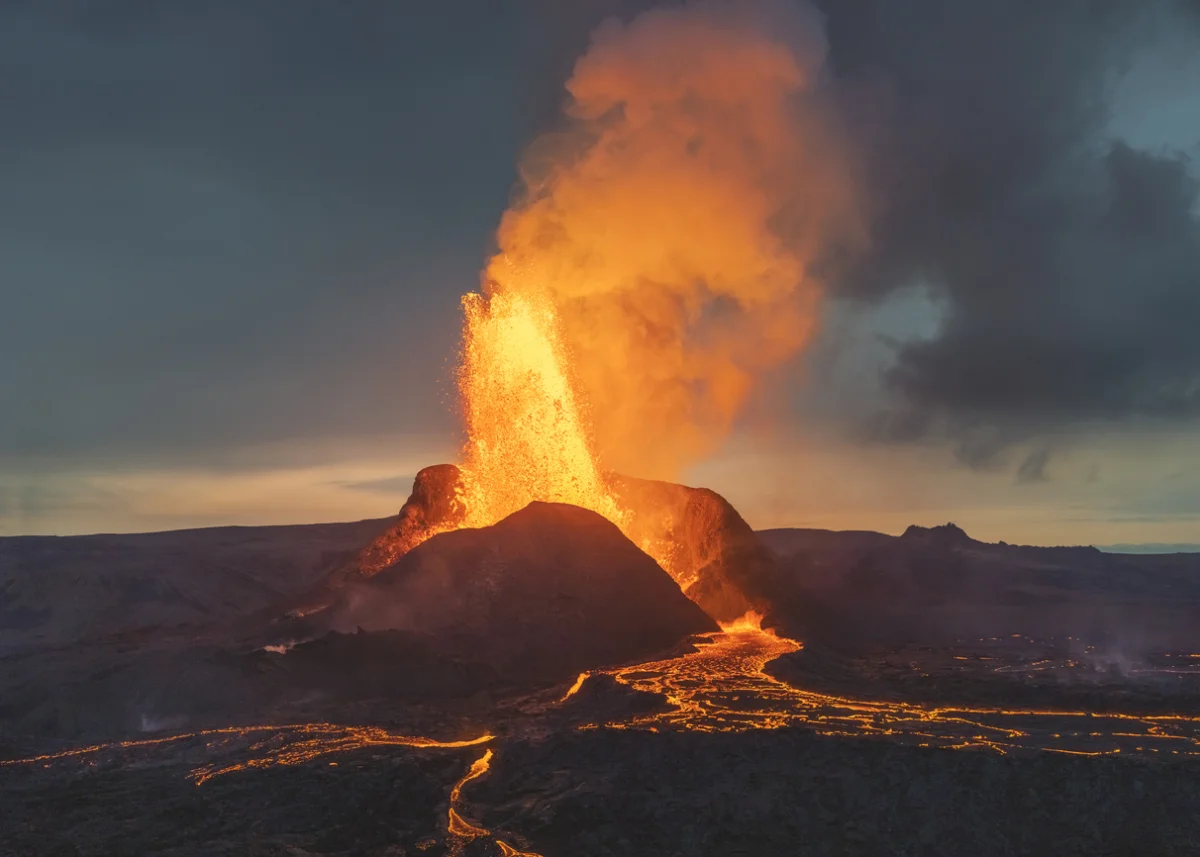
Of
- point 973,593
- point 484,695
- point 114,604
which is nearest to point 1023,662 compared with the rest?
point 484,695

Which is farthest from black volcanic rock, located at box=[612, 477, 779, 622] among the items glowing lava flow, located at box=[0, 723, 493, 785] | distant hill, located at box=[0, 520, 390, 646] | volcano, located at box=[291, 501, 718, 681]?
glowing lava flow, located at box=[0, 723, 493, 785]

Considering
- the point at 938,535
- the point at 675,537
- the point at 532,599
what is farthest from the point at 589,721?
the point at 938,535

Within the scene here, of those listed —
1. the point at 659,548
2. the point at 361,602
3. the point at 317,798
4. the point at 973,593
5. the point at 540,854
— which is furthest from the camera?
the point at 973,593

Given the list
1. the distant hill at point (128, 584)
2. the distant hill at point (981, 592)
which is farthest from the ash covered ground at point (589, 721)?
the distant hill at point (128, 584)

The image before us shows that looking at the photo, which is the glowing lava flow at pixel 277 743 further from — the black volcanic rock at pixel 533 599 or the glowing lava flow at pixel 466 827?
the black volcanic rock at pixel 533 599

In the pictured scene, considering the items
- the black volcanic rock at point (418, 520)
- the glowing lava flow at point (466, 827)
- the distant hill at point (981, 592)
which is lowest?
the glowing lava flow at point (466, 827)

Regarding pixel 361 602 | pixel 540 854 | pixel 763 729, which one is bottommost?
pixel 540 854

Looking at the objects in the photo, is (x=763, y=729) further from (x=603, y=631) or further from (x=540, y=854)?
(x=603, y=631)
